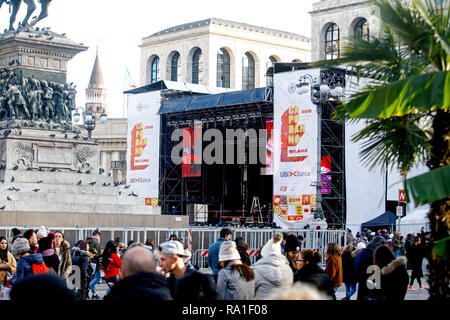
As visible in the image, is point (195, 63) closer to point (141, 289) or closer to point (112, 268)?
point (112, 268)

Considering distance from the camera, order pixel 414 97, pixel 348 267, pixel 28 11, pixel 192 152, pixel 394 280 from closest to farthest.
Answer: pixel 414 97 < pixel 394 280 < pixel 348 267 < pixel 28 11 < pixel 192 152

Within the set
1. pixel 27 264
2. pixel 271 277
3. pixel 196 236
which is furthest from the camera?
pixel 196 236

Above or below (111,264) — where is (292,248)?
above

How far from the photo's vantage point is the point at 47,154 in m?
22.4

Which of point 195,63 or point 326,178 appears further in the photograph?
point 195,63

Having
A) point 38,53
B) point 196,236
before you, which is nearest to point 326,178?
point 38,53

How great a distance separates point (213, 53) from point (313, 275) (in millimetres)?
63046

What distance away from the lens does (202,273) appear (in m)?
6.16

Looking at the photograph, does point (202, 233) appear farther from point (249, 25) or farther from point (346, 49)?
point (249, 25)

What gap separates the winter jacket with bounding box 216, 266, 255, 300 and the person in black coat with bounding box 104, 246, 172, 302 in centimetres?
264

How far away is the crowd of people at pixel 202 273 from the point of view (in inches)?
207

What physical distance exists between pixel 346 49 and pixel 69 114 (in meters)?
16.1

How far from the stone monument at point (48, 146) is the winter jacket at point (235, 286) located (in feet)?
40.4
